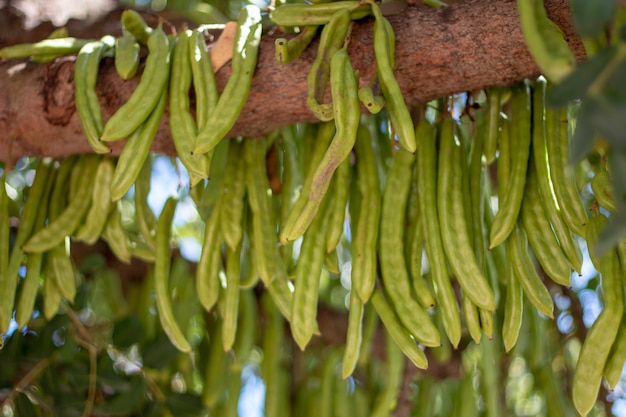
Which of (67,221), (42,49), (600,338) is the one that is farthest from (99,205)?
(600,338)

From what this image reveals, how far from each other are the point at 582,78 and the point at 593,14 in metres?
0.07

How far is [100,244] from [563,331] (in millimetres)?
1517

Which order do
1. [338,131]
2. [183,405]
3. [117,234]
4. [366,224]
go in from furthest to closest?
[183,405] < [117,234] < [366,224] < [338,131]

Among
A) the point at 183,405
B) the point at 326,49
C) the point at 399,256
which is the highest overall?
the point at 326,49

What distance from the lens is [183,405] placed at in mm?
1976

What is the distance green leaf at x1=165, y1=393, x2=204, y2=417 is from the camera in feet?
6.48

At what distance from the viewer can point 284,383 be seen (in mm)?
2182

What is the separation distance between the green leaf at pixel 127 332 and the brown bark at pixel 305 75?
0.51 meters

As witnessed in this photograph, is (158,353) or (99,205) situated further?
(158,353)

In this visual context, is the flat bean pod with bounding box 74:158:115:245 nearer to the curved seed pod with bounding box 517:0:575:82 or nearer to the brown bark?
the brown bark

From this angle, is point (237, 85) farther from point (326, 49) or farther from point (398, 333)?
point (398, 333)

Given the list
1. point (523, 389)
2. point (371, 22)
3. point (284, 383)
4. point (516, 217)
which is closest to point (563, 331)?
point (523, 389)

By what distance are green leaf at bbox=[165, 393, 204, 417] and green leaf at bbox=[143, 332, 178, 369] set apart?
0.09m

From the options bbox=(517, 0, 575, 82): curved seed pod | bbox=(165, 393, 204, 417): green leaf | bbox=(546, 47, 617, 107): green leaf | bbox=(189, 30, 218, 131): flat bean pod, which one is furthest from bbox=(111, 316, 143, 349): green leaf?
bbox=(546, 47, 617, 107): green leaf
